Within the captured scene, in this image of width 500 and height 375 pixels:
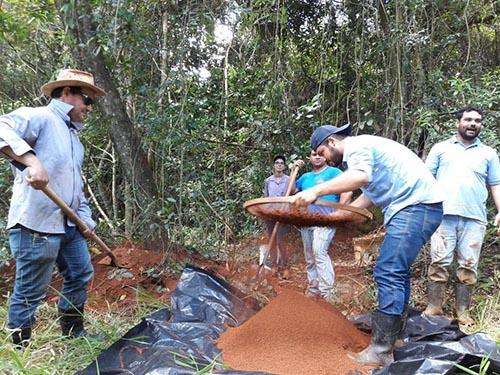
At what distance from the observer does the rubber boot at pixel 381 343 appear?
7.39ft

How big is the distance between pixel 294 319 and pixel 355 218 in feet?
2.15

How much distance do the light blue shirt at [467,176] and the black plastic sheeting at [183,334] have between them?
1590 mm

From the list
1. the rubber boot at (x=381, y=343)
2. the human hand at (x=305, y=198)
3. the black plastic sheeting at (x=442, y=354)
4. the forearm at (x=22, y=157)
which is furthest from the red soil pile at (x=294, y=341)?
the forearm at (x=22, y=157)

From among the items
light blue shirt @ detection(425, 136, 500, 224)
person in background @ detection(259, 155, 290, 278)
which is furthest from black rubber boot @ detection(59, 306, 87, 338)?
light blue shirt @ detection(425, 136, 500, 224)

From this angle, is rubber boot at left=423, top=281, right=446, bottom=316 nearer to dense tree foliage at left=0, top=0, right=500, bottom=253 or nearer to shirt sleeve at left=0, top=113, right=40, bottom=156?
dense tree foliage at left=0, top=0, right=500, bottom=253

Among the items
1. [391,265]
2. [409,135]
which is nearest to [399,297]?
[391,265]

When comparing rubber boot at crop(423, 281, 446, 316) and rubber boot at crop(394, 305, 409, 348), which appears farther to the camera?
rubber boot at crop(423, 281, 446, 316)

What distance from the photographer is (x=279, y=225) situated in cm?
277

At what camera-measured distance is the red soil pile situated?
2.19m

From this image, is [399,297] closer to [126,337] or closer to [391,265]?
[391,265]

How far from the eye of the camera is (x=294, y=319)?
2.54 m

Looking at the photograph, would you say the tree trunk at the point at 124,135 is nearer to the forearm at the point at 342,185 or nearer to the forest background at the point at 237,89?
the forest background at the point at 237,89

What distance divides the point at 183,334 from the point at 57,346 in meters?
0.73

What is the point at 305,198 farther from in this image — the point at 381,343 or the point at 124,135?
the point at 124,135
